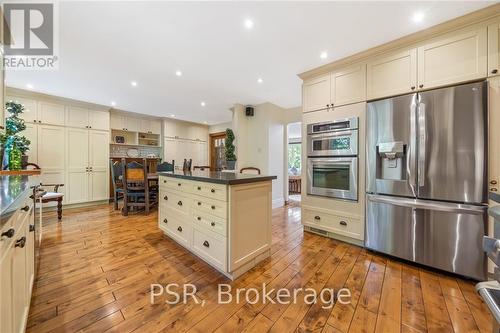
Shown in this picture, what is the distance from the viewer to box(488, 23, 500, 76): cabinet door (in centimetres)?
175

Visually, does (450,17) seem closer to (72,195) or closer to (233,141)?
(233,141)

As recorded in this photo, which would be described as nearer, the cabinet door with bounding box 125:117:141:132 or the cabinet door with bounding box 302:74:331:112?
the cabinet door with bounding box 302:74:331:112

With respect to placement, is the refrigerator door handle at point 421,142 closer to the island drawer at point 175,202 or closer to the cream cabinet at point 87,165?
the island drawer at point 175,202

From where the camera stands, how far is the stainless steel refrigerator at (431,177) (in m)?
1.81

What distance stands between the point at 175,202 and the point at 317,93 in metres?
2.47

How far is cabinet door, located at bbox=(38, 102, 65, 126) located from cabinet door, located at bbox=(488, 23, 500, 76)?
6.81m

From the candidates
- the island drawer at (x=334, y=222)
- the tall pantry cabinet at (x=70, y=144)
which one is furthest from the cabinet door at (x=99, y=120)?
the island drawer at (x=334, y=222)

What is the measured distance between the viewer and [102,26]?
2.07 m

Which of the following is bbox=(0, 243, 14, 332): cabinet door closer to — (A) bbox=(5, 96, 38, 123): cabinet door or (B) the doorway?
(A) bbox=(5, 96, 38, 123): cabinet door

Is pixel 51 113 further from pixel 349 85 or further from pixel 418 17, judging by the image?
pixel 418 17

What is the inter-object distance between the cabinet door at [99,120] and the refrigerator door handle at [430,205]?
5.92 meters

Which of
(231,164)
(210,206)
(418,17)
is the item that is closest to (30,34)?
(210,206)

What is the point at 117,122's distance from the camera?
18.5 feet

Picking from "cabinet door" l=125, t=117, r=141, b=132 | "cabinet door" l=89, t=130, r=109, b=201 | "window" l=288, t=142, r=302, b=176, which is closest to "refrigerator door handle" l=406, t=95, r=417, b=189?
"cabinet door" l=89, t=130, r=109, b=201
